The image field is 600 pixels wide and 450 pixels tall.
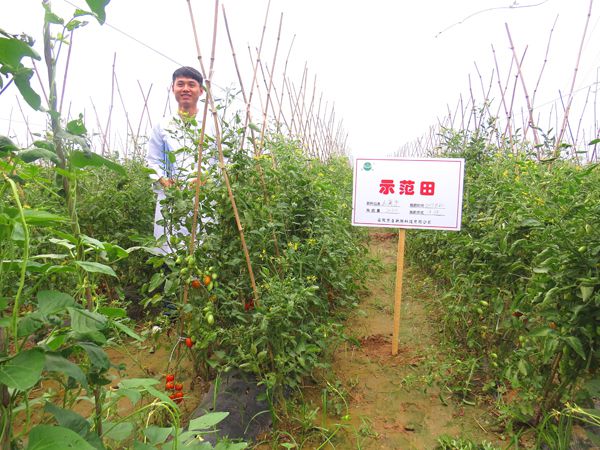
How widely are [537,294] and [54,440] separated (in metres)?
1.46

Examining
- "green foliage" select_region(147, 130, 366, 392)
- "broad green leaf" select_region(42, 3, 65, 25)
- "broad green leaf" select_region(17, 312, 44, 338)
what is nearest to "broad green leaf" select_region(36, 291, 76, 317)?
"broad green leaf" select_region(17, 312, 44, 338)

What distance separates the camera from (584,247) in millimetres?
1175

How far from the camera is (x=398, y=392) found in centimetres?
182

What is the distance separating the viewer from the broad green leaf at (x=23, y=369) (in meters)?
0.56

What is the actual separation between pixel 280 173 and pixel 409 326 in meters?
1.31

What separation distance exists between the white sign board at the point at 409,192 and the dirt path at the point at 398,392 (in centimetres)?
70

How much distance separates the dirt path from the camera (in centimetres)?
155

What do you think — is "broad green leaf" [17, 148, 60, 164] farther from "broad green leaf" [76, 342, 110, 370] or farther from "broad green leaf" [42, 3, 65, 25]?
"broad green leaf" [76, 342, 110, 370]

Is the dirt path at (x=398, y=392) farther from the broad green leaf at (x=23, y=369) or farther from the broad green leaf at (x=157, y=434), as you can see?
the broad green leaf at (x=23, y=369)

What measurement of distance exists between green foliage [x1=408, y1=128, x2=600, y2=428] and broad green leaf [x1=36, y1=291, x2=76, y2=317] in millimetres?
1327

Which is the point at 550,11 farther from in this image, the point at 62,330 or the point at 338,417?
the point at 62,330

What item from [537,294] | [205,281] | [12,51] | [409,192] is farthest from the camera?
[409,192]

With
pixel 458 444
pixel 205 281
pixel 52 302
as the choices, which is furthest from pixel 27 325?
pixel 458 444

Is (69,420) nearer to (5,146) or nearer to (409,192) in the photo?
(5,146)
